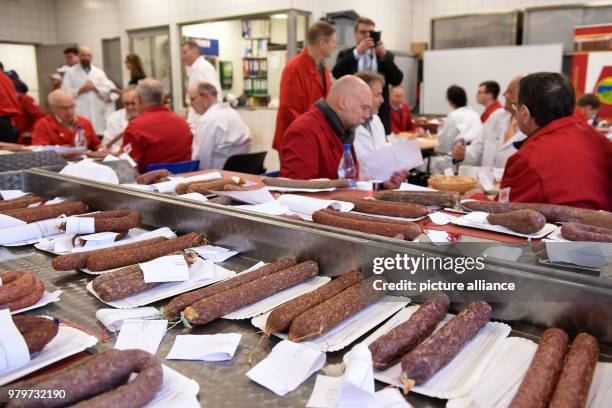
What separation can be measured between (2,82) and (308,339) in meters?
6.50

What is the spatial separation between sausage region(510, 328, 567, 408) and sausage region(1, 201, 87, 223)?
76.9 inches

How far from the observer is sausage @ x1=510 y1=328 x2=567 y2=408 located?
0.93 m

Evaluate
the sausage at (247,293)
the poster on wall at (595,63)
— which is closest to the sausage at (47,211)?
the sausage at (247,293)

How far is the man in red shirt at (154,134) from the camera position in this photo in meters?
A: 4.52

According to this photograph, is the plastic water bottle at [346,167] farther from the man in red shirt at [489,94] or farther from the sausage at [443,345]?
the man in red shirt at [489,94]

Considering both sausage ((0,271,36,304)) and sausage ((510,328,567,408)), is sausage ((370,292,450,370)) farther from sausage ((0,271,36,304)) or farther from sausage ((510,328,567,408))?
sausage ((0,271,36,304))

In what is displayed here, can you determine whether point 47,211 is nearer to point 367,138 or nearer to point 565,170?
point 565,170

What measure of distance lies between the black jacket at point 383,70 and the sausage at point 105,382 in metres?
4.73

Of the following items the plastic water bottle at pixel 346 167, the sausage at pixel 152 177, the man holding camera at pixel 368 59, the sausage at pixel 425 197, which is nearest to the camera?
the sausage at pixel 425 197

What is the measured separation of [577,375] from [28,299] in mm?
1331

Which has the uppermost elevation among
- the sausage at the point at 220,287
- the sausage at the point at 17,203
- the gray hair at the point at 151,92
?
the gray hair at the point at 151,92

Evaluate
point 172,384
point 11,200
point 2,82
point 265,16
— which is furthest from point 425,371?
point 265,16

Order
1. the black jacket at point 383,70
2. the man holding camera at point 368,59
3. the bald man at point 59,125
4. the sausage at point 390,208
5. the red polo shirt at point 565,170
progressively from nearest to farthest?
the sausage at point 390,208 < the red polo shirt at point 565,170 < the man holding camera at point 368,59 < the black jacket at point 383,70 < the bald man at point 59,125

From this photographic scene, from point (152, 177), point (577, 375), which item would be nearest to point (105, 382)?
point (577, 375)
